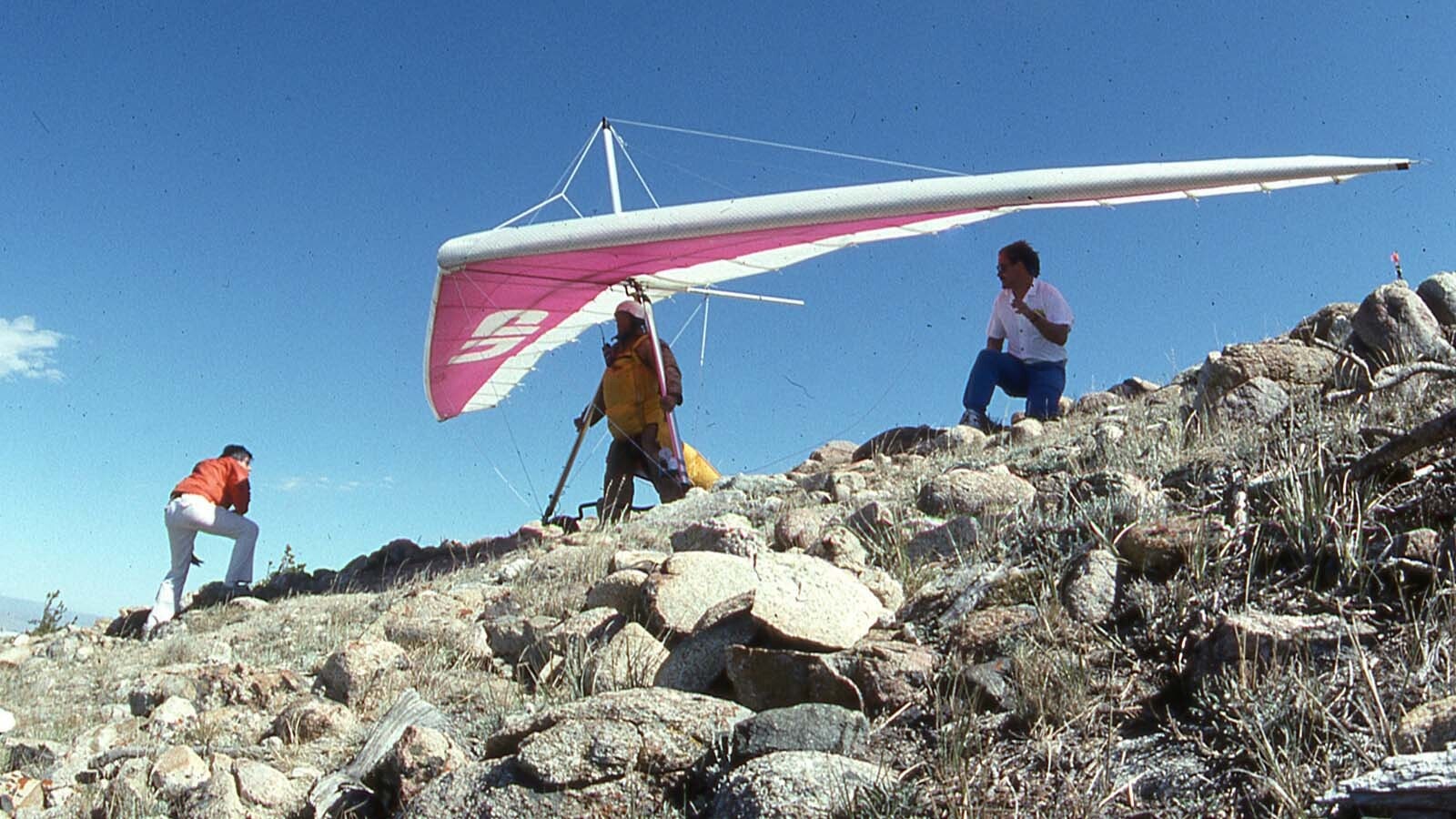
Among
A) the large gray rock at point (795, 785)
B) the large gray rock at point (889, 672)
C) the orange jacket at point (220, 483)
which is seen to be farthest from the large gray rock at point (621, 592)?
the orange jacket at point (220, 483)

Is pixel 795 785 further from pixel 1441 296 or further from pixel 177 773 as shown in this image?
pixel 1441 296

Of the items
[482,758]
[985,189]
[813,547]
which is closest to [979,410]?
[985,189]

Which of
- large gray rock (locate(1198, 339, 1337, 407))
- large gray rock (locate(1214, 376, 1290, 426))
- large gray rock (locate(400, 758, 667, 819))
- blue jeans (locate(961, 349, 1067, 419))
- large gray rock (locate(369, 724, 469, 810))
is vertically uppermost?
blue jeans (locate(961, 349, 1067, 419))

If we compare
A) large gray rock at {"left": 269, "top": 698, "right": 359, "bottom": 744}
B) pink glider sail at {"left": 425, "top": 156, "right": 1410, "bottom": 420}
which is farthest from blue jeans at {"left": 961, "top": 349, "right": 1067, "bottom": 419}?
large gray rock at {"left": 269, "top": 698, "right": 359, "bottom": 744}

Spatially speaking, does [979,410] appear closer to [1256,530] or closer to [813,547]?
[813,547]

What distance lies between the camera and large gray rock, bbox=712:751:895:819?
5.74 feet

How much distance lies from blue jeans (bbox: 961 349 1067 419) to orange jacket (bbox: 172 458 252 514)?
592cm

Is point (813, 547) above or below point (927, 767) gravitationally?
above

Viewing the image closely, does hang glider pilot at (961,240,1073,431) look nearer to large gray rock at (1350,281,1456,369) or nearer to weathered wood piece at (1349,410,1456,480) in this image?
large gray rock at (1350,281,1456,369)

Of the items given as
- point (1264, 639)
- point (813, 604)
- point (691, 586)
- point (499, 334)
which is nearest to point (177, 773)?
point (691, 586)

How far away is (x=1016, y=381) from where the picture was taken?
26.2 ft

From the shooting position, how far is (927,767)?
1843 mm

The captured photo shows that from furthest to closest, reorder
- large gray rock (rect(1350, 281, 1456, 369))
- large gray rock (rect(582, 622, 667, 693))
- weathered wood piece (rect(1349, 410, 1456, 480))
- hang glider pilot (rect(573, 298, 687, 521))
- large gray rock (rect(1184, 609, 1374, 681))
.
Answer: hang glider pilot (rect(573, 298, 687, 521)) < large gray rock (rect(1350, 281, 1456, 369)) < large gray rock (rect(582, 622, 667, 693)) < weathered wood piece (rect(1349, 410, 1456, 480)) < large gray rock (rect(1184, 609, 1374, 681))

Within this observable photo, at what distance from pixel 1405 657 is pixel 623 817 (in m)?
1.39
